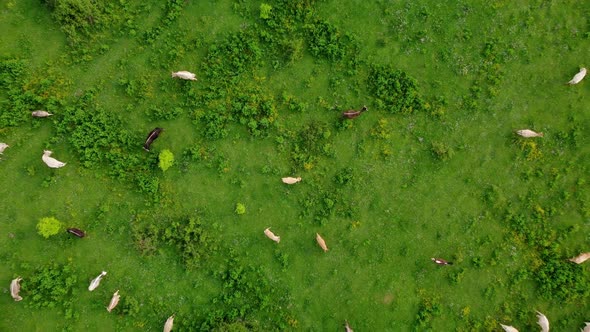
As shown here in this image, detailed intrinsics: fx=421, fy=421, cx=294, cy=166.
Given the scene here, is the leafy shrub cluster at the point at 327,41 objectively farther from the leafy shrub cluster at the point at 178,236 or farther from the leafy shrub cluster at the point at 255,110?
the leafy shrub cluster at the point at 178,236

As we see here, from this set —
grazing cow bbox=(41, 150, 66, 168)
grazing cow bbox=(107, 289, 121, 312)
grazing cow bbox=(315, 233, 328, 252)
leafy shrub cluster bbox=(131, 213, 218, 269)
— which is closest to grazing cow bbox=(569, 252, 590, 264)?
grazing cow bbox=(315, 233, 328, 252)

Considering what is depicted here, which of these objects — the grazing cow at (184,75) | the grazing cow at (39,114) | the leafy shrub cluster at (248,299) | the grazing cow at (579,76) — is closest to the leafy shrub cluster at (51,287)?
the leafy shrub cluster at (248,299)

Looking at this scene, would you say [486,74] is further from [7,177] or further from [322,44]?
[7,177]

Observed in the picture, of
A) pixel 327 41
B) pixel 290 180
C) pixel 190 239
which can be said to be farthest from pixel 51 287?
pixel 327 41

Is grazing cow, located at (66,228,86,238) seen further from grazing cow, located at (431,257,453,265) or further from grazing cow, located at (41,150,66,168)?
grazing cow, located at (431,257,453,265)

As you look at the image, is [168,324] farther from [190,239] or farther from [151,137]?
[151,137]

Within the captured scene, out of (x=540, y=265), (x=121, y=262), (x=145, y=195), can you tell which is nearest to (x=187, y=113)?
(x=145, y=195)
